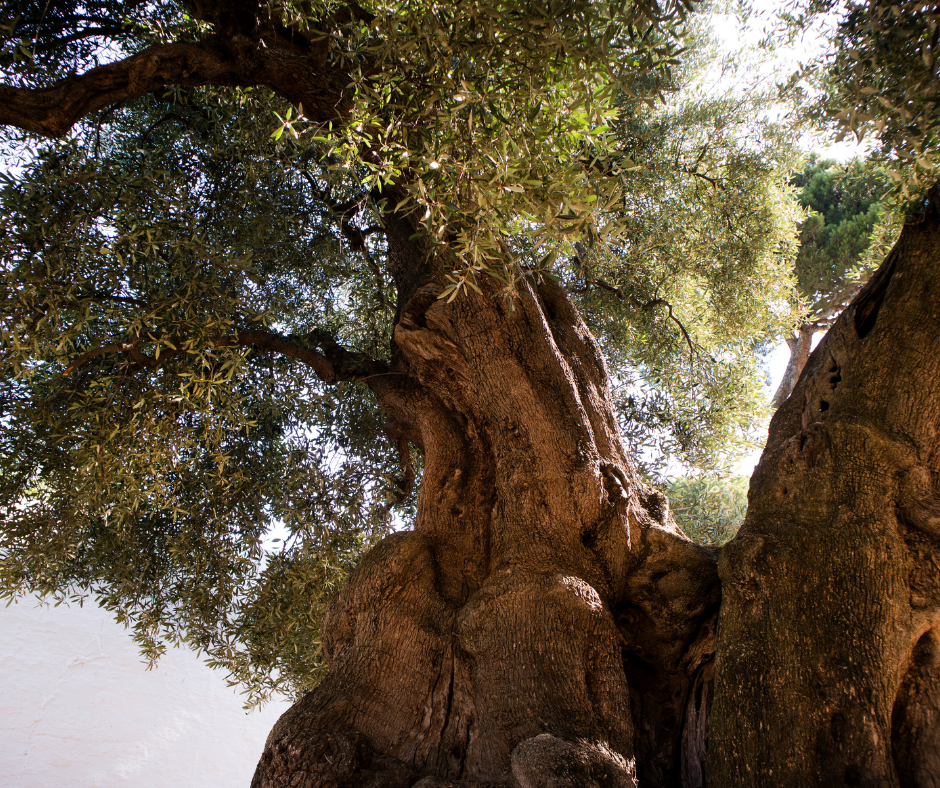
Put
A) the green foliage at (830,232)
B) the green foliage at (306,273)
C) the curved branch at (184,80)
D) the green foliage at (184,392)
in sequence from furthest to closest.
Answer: the green foliage at (830,232)
the green foliage at (184,392)
the curved branch at (184,80)
the green foliage at (306,273)

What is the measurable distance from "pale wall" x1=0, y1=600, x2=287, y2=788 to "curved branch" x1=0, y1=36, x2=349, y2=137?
974 cm

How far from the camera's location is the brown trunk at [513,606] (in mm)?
2605

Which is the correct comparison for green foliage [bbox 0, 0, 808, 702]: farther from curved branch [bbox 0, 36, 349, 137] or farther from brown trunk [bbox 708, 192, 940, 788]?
brown trunk [bbox 708, 192, 940, 788]

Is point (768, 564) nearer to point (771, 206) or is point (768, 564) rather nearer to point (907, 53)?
point (907, 53)

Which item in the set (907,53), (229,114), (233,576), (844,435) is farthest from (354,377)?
(907,53)

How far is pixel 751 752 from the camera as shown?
7.70 feet

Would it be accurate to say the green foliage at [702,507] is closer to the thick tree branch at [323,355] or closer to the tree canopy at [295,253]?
the tree canopy at [295,253]

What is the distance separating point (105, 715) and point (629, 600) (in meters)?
12.5

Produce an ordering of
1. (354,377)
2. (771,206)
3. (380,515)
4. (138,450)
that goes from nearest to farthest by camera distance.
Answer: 1. (138,450)
2. (354,377)
3. (380,515)
4. (771,206)

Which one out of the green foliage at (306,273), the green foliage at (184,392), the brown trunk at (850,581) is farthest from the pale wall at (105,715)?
the brown trunk at (850,581)

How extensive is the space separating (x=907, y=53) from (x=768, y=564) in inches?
89.9

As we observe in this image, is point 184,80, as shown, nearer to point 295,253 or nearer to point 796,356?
point 295,253

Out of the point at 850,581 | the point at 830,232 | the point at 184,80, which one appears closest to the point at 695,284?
the point at 850,581

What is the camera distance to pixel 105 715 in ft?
38.7
